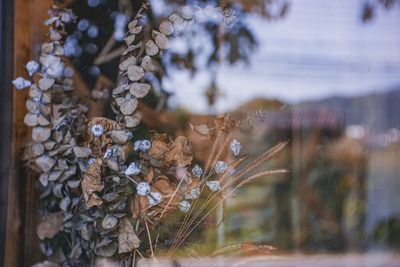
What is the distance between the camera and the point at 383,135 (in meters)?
4.66

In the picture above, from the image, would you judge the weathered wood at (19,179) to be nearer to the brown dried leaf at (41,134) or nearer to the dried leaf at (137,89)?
the brown dried leaf at (41,134)

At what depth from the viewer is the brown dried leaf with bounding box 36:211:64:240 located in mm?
1276

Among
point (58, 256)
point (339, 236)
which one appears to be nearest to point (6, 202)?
point (58, 256)

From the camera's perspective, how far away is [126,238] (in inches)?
42.2

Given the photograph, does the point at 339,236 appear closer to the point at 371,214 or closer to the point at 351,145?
the point at 371,214

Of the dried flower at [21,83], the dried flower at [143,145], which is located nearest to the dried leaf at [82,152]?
the dried flower at [143,145]

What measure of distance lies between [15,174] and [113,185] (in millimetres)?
363

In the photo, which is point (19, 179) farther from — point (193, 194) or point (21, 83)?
point (193, 194)

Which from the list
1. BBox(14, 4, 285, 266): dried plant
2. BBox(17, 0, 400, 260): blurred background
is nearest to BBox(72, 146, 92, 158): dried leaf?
BBox(14, 4, 285, 266): dried plant

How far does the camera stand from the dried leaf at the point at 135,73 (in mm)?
1109

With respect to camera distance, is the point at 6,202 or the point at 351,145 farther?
the point at 351,145

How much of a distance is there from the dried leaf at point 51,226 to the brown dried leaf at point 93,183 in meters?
0.23

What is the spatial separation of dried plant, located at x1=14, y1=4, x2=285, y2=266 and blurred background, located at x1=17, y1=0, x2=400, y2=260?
0.42 meters

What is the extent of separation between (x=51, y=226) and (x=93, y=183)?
0.29 meters
